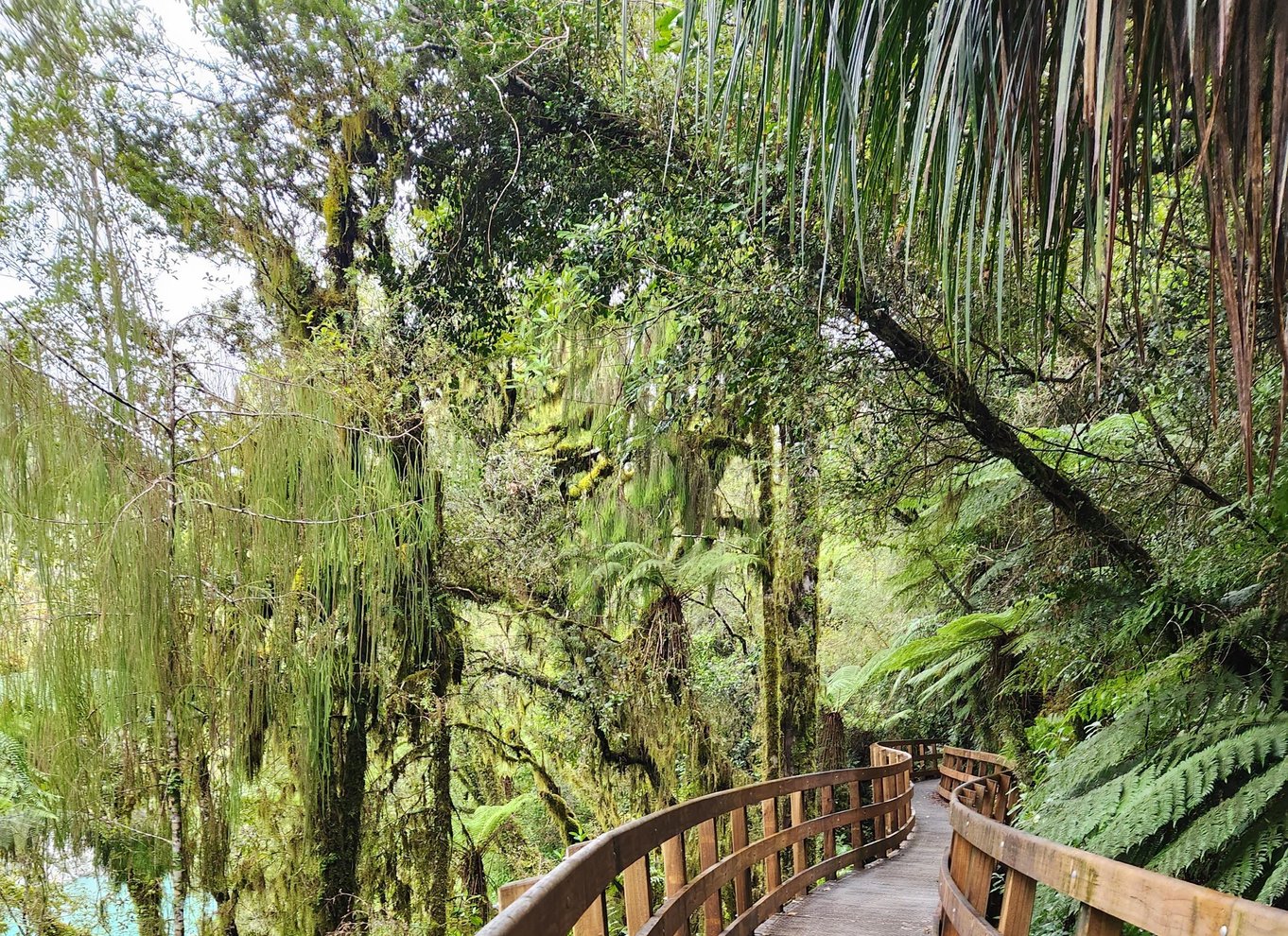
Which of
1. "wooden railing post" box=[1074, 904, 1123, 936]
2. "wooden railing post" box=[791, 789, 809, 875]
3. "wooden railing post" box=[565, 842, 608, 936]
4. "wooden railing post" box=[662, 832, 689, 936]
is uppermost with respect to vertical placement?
"wooden railing post" box=[1074, 904, 1123, 936]

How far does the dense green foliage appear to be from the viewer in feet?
8.22

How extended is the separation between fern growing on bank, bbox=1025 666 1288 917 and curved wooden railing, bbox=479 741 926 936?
1605 millimetres

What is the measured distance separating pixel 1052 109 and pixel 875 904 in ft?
17.8

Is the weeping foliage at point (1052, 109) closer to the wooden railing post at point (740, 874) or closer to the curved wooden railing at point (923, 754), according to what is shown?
the wooden railing post at point (740, 874)

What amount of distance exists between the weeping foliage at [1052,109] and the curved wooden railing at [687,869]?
156cm

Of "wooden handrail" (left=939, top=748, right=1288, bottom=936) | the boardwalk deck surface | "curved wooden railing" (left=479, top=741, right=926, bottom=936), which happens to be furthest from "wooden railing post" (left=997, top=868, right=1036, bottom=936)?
the boardwalk deck surface

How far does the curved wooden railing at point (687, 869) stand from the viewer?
5.84 ft

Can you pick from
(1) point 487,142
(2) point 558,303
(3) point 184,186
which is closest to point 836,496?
(2) point 558,303

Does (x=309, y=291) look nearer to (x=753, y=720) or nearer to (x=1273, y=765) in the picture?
(x=1273, y=765)

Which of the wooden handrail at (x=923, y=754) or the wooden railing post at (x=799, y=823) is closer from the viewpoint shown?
the wooden railing post at (x=799, y=823)

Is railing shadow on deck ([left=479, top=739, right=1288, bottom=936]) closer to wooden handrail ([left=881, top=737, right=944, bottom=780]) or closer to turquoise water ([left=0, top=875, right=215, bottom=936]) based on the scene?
turquoise water ([left=0, top=875, right=215, bottom=936])

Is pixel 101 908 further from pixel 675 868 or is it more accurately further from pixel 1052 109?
pixel 1052 109

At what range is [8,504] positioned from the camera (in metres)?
3.62

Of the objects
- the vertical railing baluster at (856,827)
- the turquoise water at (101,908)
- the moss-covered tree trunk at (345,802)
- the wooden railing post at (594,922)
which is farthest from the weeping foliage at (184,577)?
the vertical railing baluster at (856,827)
